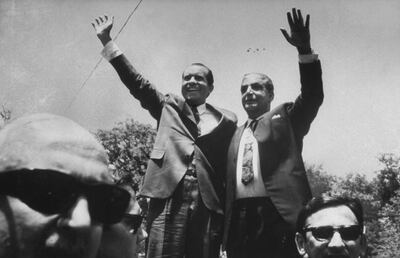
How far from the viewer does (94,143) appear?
1225mm

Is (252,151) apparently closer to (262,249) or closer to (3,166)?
(262,249)

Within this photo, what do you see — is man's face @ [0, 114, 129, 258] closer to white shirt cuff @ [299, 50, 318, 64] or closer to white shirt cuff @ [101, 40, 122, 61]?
white shirt cuff @ [299, 50, 318, 64]

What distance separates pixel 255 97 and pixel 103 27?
171 cm

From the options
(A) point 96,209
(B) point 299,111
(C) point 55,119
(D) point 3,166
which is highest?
(B) point 299,111

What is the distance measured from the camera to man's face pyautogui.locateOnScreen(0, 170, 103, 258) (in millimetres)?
1024

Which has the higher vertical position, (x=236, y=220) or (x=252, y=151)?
(x=252, y=151)

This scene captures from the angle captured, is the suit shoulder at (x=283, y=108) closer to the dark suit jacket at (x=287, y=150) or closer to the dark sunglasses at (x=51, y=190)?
the dark suit jacket at (x=287, y=150)

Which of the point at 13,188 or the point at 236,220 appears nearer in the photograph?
the point at 13,188

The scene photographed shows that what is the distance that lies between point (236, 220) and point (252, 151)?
2.08 feet

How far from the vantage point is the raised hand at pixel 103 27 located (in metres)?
4.66

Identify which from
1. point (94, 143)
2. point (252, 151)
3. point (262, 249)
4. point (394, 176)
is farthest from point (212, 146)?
point (394, 176)

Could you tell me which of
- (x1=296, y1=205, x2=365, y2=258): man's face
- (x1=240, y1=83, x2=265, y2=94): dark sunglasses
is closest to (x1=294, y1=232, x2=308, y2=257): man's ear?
(x1=296, y1=205, x2=365, y2=258): man's face

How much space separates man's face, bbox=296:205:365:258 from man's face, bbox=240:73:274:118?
137 centimetres

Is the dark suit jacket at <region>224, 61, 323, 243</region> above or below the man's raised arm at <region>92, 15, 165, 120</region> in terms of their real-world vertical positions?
below
